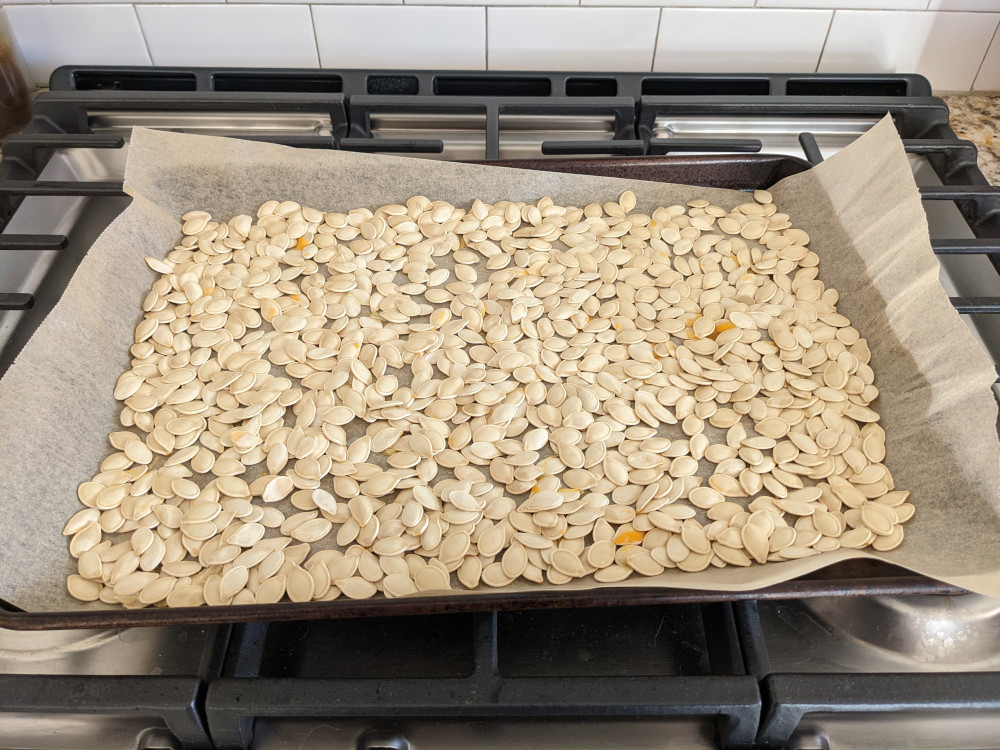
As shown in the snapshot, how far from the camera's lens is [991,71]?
1094 mm

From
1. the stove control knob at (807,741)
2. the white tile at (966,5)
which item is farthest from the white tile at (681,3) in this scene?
the stove control knob at (807,741)

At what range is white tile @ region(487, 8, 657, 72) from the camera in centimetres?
102

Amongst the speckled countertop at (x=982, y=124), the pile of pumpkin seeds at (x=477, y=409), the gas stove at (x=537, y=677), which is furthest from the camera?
the speckled countertop at (x=982, y=124)

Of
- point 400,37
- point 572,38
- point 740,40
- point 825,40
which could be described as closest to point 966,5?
point 825,40

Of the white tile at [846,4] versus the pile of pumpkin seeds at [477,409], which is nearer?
the pile of pumpkin seeds at [477,409]

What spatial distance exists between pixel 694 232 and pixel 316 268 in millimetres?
449

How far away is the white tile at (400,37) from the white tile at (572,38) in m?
0.03

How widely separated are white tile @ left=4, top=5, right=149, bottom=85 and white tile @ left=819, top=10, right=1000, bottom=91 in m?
1.00

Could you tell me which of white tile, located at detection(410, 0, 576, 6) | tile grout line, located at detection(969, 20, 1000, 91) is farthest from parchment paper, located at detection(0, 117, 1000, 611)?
tile grout line, located at detection(969, 20, 1000, 91)

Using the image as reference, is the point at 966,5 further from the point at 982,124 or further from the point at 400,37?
the point at 400,37

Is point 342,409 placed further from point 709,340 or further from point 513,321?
point 709,340

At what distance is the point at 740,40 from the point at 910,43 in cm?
25

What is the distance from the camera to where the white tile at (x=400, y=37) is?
1.02 m

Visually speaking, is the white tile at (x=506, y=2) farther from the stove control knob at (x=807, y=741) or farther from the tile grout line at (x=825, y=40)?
the stove control knob at (x=807, y=741)
